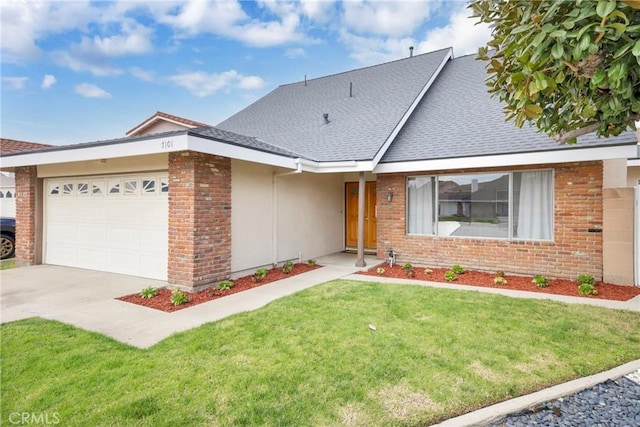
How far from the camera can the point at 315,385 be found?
306 centimetres

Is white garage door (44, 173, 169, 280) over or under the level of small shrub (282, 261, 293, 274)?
over

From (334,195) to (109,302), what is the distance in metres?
7.18

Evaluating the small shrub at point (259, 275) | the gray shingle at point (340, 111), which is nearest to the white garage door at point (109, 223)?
the small shrub at point (259, 275)

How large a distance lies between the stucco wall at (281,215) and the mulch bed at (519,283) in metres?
2.40

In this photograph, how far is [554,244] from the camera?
7219mm

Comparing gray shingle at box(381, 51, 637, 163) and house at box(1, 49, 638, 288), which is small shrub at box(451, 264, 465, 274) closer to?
house at box(1, 49, 638, 288)

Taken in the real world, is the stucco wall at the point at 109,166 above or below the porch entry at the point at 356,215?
above

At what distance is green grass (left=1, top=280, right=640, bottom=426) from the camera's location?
273 centimetres

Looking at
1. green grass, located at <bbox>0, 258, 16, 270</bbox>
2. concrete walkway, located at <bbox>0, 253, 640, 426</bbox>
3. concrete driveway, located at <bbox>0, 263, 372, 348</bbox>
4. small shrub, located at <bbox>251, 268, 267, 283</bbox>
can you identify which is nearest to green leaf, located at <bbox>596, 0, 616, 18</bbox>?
concrete walkway, located at <bbox>0, 253, 640, 426</bbox>

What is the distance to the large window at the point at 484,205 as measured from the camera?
7.43 meters

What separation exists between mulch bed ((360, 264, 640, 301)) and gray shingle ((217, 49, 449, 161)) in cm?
302

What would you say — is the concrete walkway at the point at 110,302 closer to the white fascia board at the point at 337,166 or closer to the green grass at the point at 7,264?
the green grass at the point at 7,264

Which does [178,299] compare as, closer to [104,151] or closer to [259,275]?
[259,275]

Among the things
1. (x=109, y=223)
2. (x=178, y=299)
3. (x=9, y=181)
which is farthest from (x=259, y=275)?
(x=9, y=181)
